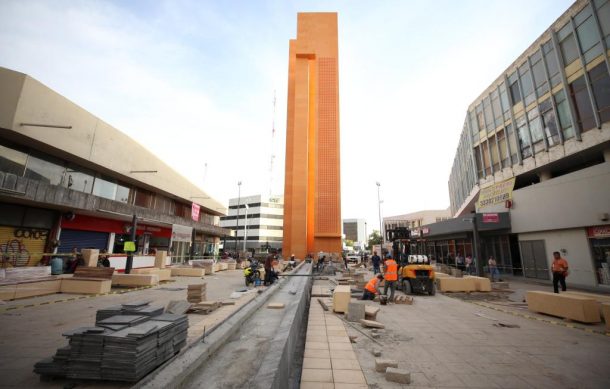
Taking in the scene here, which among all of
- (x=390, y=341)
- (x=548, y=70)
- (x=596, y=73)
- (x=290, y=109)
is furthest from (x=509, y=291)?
(x=290, y=109)

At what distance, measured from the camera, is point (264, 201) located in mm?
67625

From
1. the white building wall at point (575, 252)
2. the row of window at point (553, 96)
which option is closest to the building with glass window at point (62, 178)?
the white building wall at point (575, 252)

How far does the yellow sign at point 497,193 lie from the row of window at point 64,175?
29265 millimetres

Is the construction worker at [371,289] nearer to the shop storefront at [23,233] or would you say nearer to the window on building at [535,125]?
the shop storefront at [23,233]

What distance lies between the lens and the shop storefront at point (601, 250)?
13.5m

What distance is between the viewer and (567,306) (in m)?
8.11

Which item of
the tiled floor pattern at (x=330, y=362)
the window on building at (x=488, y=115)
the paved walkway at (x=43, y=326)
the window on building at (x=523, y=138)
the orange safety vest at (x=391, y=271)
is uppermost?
the window on building at (x=488, y=115)

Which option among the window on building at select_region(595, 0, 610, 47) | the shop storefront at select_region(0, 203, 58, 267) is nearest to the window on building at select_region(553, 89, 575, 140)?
the window on building at select_region(595, 0, 610, 47)

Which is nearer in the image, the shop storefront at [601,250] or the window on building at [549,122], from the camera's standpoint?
the shop storefront at [601,250]

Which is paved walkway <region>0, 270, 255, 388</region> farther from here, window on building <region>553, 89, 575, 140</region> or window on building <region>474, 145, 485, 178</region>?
window on building <region>474, 145, 485, 178</region>

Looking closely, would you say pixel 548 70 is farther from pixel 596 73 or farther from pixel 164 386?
pixel 164 386

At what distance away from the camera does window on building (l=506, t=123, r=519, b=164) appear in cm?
2059

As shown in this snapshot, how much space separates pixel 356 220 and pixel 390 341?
137234 millimetres

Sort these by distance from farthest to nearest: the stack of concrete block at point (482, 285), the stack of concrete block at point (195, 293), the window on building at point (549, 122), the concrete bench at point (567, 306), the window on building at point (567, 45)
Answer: the window on building at point (549, 122) < the window on building at point (567, 45) < the stack of concrete block at point (482, 285) < the stack of concrete block at point (195, 293) < the concrete bench at point (567, 306)
